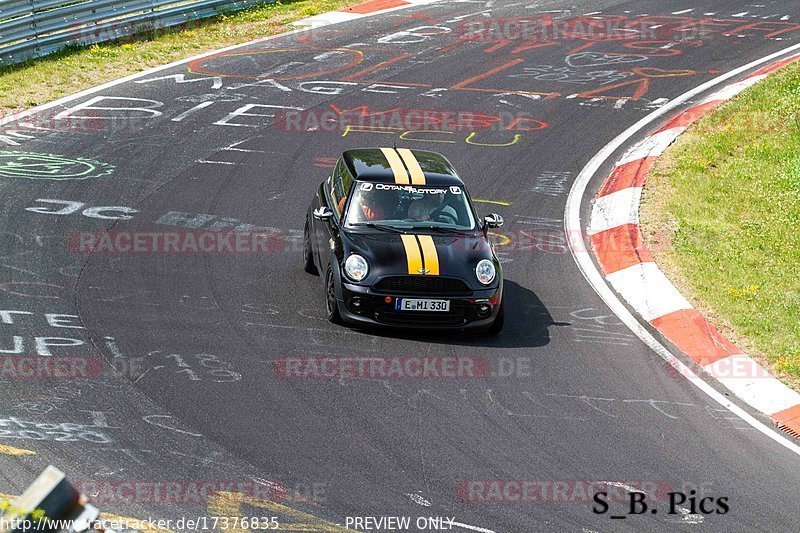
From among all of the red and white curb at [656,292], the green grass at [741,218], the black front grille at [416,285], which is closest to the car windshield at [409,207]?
the black front grille at [416,285]

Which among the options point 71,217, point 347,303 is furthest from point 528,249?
point 71,217

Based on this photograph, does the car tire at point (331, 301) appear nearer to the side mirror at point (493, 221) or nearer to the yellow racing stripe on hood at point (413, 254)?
the yellow racing stripe on hood at point (413, 254)

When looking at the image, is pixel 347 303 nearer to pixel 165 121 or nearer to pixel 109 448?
pixel 109 448

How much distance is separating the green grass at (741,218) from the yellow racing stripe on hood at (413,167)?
3.20 meters

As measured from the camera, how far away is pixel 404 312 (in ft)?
35.0

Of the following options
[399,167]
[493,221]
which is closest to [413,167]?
[399,167]

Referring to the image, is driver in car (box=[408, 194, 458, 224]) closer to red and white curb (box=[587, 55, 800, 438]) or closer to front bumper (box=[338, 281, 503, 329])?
front bumper (box=[338, 281, 503, 329])

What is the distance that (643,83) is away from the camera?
20797mm

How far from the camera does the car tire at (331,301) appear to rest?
1089cm

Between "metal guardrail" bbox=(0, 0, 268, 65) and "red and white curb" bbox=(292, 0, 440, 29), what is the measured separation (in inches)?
97.3

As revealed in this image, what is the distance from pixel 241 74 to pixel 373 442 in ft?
43.1

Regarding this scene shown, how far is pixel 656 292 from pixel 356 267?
361cm

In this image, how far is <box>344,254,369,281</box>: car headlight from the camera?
10.8 meters

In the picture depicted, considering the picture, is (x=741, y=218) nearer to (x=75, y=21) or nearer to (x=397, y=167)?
(x=397, y=167)
